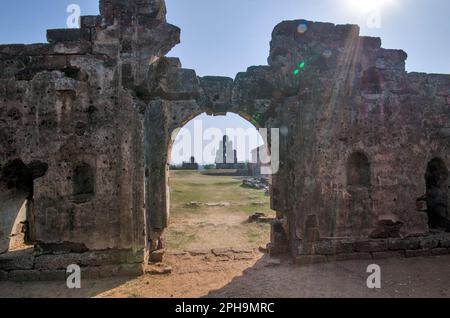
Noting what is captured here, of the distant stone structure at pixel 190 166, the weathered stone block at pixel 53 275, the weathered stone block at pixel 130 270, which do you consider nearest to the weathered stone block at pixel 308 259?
the weathered stone block at pixel 130 270

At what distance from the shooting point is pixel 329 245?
566cm

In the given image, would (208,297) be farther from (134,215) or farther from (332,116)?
(332,116)

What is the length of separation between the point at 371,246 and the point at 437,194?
2378 millimetres

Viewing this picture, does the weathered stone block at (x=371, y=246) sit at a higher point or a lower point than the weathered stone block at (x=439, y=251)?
higher

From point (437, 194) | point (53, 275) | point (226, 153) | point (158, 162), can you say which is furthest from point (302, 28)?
point (226, 153)

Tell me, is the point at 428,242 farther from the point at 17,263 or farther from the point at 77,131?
the point at 17,263

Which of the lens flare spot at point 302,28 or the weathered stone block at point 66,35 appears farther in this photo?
the lens flare spot at point 302,28

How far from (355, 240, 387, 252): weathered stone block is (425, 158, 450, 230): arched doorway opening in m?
1.84

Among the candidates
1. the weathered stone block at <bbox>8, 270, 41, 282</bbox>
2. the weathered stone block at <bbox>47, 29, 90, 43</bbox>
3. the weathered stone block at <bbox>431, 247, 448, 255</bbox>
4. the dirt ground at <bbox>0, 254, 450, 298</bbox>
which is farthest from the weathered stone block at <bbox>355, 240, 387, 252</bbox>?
the weathered stone block at <bbox>47, 29, 90, 43</bbox>

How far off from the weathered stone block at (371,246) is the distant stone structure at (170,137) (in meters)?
0.03

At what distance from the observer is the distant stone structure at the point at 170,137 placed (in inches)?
207

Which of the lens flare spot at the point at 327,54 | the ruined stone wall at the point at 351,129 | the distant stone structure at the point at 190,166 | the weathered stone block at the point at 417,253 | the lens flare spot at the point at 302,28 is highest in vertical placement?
the lens flare spot at the point at 302,28

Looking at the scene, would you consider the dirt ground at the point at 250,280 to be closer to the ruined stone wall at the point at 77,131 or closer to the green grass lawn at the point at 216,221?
the green grass lawn at the point at 216,221
